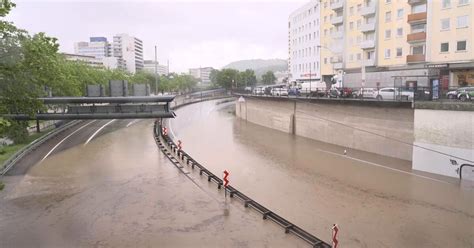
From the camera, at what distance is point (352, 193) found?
75.9ft

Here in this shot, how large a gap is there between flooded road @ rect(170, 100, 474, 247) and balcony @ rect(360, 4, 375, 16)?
88.6ft

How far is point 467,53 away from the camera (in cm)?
4100

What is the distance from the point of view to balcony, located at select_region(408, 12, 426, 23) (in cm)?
4694

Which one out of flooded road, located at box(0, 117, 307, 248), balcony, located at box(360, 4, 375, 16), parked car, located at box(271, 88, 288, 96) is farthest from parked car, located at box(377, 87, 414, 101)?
balcony, located at box(360, 4, 375, 16)

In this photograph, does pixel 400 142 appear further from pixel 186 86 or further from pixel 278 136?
pixel 186 86

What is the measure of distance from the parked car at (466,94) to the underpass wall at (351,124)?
11.9 feet

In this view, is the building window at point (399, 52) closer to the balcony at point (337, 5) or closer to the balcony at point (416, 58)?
the balcony at point (416, 58)

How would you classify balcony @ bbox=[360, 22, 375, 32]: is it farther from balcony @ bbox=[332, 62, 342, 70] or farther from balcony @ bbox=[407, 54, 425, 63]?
balcony @ bbox=[407, 54, 425, 63]

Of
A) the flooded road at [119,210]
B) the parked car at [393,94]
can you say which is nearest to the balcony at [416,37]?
the parked car at [393,94]

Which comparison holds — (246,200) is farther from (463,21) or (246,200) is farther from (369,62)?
(369,62)

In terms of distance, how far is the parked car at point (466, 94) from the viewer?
26.1 metres

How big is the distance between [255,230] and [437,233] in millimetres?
8214

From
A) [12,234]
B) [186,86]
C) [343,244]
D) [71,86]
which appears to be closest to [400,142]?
[343,244]

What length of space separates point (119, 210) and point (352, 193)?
1381 centimetres
